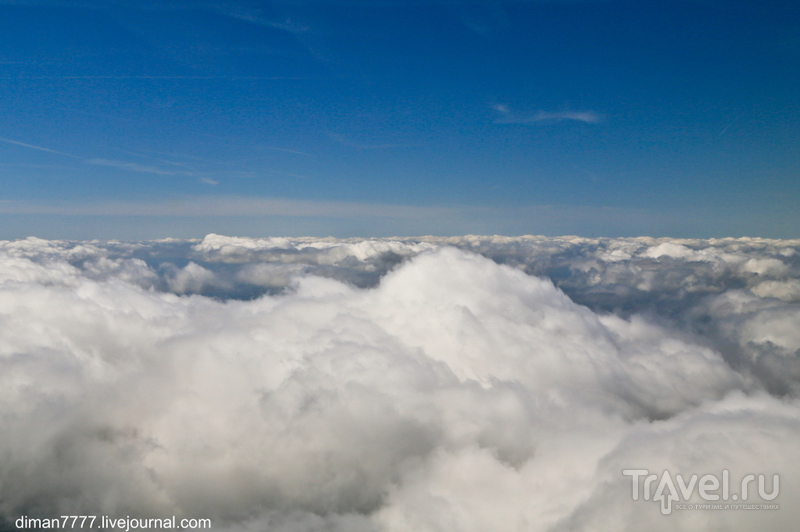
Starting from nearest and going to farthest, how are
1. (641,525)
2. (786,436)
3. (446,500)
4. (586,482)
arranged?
(641,525), (786,436), (586,482), (446,500)

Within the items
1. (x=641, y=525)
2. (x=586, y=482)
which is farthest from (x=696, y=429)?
(x=641, y=525)

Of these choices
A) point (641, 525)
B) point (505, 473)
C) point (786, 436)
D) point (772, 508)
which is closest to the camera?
point (772, 508)

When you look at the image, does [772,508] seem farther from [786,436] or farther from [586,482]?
[586,482]

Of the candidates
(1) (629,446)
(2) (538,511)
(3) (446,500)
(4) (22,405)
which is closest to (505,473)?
(3) (446,500)

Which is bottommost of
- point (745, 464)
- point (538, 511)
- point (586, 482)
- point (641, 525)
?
point (538, 511)

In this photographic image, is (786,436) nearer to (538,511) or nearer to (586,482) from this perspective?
(586,482)

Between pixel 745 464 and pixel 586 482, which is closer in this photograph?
pixel 745 464

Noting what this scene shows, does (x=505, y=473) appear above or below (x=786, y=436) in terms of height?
below
